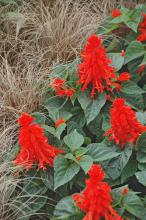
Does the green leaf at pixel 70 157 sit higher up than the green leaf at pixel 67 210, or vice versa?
the green leaf at pixel 70 157

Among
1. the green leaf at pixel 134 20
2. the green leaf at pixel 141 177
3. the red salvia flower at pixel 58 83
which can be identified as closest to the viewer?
the green leaf at pixel 141 177

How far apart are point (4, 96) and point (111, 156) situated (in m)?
1.00

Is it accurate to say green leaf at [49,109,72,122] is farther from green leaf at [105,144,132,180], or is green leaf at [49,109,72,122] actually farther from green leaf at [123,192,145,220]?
green leaf at [123,192,145,220]

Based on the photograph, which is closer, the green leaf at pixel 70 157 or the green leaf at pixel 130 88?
the green leaf at pixel 70 157

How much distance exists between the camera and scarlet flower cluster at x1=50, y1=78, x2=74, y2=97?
2725 millimetres

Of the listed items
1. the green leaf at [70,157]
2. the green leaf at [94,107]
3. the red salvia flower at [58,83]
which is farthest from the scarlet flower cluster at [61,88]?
the green leaf at [70,157]

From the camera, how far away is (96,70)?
8.37 ft

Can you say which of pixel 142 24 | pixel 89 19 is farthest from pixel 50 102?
pixel 89 19

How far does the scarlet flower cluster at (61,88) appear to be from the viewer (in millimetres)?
2725

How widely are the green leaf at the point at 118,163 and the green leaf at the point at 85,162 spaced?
147 mm

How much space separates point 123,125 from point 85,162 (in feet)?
0.77

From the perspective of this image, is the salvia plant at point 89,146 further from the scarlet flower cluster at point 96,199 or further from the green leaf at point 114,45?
the green leaf at point 114,45

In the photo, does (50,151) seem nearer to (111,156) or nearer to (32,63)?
(111,156)

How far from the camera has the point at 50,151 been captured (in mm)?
2346
